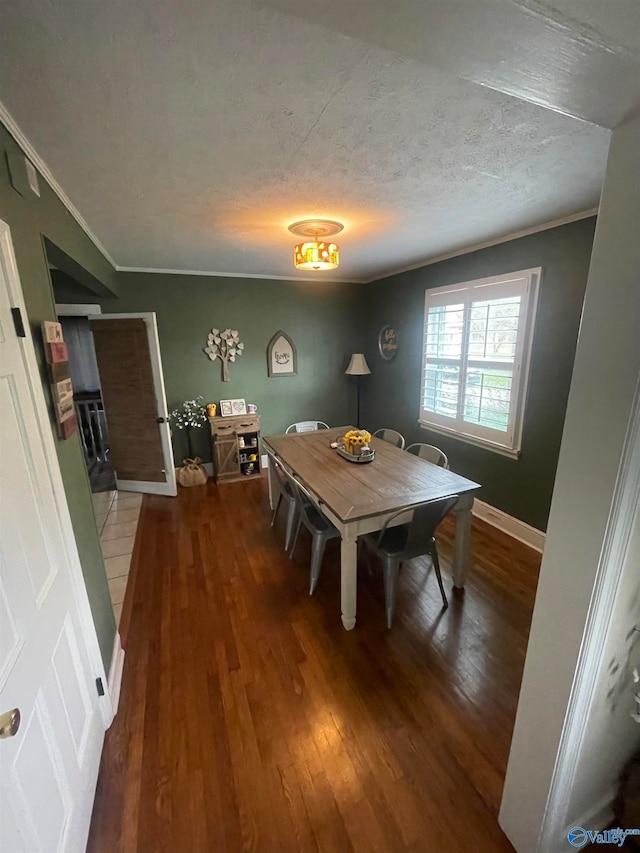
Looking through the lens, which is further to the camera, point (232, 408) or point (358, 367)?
point (358, 367)

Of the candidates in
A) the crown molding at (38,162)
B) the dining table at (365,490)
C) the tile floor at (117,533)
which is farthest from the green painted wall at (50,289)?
the dining table at (365,490)

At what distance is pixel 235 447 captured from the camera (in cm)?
442

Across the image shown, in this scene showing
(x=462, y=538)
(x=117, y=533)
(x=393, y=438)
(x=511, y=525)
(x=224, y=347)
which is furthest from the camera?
(x=224, y=347)

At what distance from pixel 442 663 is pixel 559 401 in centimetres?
205

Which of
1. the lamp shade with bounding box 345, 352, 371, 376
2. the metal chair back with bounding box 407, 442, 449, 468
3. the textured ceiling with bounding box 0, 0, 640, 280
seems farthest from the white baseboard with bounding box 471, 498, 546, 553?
the textured ceiling with bounding box 0, 0, 640, 280

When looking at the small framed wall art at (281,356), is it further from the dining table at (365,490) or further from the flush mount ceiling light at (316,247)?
the flush mount ceiling light at (316,247)

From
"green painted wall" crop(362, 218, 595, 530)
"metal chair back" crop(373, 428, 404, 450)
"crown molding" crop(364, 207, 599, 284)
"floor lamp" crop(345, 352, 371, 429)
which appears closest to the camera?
"crown molding" crop(364, 207, 599, 284)

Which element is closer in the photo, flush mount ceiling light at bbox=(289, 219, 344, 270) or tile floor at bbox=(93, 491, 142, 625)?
flush mount ceiling light at bbox=(289, 219, 344, 270)

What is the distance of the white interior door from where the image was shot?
0.89 m

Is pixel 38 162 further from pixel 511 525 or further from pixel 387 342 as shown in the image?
pixel 511 525

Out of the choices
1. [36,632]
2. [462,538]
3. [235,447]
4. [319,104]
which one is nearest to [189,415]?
[235,447]

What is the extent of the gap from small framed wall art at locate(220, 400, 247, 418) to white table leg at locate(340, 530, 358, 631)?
9.54ft

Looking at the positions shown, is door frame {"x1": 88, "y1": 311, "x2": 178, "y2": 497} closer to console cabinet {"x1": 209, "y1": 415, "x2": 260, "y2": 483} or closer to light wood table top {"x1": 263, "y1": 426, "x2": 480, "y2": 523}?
console cabinet {"x1": 209, "y1": 415, "x2": 260, "y2": 483}

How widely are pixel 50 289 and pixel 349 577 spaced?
2.09 metres
